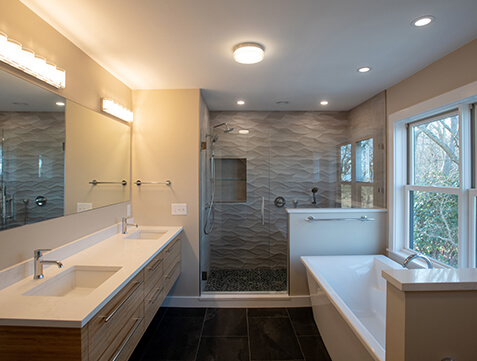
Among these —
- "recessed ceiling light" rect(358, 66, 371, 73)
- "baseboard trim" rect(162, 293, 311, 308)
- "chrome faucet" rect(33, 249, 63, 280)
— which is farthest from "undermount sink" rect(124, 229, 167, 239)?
"recessed ceiling light" rect(358, 66, 371, 73)

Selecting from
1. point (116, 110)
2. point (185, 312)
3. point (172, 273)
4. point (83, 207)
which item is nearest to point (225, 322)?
point (185, 312)

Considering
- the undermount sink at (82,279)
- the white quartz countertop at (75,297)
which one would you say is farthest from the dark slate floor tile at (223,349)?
the undermount sink at (82,279)

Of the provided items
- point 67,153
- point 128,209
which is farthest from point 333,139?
point 67,153

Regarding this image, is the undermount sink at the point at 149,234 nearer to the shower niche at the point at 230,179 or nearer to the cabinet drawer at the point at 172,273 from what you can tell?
the cabinet drawer at the point at 172,273

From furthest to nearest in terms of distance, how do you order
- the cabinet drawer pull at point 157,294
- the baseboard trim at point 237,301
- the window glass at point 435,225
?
1. the baseboard trim at point 237,301
2. the window glass at point 435,225
3. the cabinet drawer pull at point 157,294

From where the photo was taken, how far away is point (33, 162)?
1.51 metres

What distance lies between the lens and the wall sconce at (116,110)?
89.0 inches

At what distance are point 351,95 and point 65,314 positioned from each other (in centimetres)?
341

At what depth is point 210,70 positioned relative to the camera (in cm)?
233

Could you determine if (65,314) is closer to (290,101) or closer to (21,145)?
(21,145)

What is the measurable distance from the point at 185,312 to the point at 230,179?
1602mm

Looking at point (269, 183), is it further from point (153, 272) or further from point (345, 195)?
point (153, 272)

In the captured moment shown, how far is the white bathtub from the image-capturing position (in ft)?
5.36

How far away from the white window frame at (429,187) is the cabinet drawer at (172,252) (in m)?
2.42
